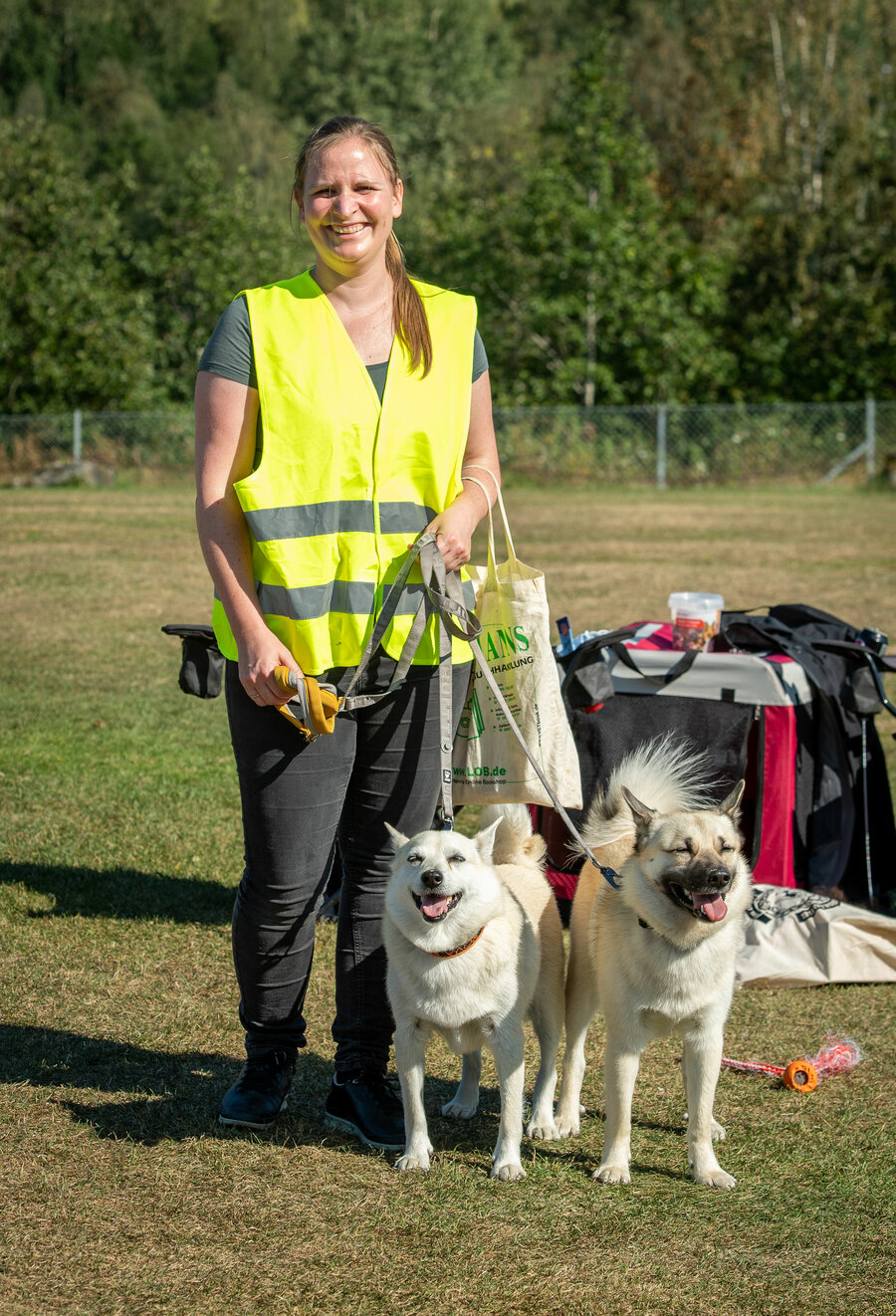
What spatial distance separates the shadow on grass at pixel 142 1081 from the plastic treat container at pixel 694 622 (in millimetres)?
2002

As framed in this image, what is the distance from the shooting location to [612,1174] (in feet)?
8.77

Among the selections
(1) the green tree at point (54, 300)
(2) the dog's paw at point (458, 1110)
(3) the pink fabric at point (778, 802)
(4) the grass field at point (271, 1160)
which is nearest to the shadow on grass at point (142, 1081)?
(4) the grass field at point (271, 1160)

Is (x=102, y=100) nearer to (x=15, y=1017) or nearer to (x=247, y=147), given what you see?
(x=247, y=147)

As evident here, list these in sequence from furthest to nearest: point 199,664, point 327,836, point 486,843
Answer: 1. point 199,664
2. point 486,843
3. point 327,836

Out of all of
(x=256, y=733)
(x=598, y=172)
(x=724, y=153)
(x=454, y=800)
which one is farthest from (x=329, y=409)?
(x=724, y=153)

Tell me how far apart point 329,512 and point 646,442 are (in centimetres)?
2013

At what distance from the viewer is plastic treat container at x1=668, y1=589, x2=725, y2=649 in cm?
435

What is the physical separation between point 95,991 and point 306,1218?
1.34 metres

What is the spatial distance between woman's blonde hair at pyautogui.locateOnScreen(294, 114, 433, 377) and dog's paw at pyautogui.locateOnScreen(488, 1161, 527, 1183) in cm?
173

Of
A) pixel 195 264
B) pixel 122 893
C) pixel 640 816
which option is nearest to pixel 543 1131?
pixel 640 816

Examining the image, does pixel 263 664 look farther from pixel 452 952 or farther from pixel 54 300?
pixel 54 300

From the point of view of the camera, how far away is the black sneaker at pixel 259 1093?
9.12 feet

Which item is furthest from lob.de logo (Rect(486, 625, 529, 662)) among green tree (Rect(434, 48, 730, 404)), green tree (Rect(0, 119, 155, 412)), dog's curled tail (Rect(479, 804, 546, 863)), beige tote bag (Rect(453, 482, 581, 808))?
green tree (Rect(0, 119, 155, 412))

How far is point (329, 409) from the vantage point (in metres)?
2.43
